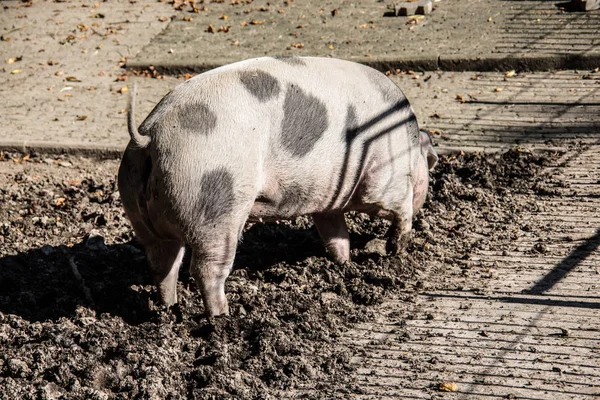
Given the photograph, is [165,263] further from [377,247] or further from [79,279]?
[377,247]

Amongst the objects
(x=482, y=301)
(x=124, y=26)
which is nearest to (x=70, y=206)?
(x=482, y=301)

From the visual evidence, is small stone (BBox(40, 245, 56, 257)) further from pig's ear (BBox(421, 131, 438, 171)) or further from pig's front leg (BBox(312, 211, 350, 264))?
pig's ear (BBox(421, 131, 438, 171))

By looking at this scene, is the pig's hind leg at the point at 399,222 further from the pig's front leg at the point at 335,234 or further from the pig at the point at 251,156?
the pig's front leg at the point at 335,234

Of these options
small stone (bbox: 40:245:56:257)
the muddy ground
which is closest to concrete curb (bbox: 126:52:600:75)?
the muddy ground

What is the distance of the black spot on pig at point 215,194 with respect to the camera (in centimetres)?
420

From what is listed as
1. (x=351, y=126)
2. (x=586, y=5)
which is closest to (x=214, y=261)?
(x=351, y=126)

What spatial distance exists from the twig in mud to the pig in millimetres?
451

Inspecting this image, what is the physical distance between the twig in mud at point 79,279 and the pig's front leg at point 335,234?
56.1 inches

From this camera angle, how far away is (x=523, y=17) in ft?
30.7

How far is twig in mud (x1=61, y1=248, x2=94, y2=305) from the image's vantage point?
5020 millimetres

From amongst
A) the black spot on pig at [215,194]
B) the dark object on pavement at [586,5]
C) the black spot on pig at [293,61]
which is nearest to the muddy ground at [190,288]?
the black spot on pig at [215,194]

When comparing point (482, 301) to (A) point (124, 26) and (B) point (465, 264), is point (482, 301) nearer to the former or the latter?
(B) point (465, 264)

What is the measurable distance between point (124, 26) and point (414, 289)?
631cm

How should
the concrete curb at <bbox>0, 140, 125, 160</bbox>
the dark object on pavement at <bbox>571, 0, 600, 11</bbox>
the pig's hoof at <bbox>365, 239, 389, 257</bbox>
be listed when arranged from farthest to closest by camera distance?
the dark object on pavement at <bbox>571, 0, 600, 11</bbox> → the concrete curb at <bbox>0, 140, 125, 160</bbox> → the pig's hoof at <bbox>365, 239, 389, 257</bbox>
